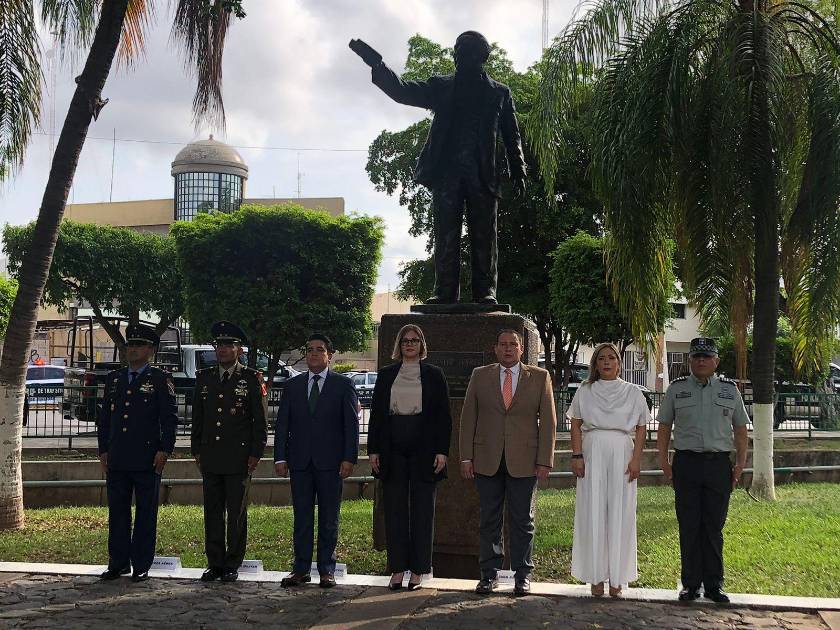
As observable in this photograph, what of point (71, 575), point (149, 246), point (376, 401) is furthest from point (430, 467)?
point (149, 246)

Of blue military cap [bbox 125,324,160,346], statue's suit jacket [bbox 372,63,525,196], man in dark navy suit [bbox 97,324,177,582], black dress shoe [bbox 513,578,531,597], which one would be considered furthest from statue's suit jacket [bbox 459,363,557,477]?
blue military cap [bbox 125,324,160,346]

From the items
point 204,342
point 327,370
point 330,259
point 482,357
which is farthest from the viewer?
point 204,342

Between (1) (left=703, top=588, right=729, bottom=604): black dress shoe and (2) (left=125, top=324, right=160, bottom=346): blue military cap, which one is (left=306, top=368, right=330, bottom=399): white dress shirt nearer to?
(2) (left=125, top=324, right=160, bottom=346): blue military cap

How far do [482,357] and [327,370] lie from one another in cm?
137

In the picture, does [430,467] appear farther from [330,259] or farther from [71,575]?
[330,259]

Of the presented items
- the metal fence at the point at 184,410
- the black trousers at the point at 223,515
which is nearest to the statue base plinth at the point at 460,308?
the black trousers at the point at 223,515

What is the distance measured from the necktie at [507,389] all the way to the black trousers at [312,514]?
4.27 ft

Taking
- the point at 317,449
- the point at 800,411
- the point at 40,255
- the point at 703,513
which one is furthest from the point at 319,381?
the point at 800,411

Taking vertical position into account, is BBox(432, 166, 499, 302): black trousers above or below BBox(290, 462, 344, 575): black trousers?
above

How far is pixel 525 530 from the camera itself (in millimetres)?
5949

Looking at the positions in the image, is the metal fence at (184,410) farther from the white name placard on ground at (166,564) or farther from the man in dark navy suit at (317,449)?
the man in dark navy suit at (317,449)

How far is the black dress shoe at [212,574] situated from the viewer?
632cm

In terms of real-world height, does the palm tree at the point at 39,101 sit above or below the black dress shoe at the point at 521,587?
above

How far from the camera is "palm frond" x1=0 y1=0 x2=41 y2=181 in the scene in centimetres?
905
